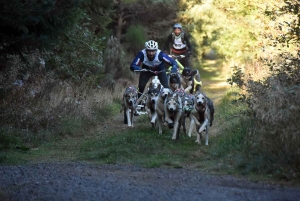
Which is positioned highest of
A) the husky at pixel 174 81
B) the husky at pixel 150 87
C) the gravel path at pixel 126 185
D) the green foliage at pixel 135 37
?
the green foliage at pixel 135 37

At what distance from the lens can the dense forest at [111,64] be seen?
9.66 m

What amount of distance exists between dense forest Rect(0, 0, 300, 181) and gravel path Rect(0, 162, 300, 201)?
2.94 ft

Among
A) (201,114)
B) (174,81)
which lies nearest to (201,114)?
(201,114)

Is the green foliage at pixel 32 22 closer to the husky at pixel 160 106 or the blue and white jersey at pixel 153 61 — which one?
the husky at pixel 160 106

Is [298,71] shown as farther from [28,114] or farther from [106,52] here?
[106,52]

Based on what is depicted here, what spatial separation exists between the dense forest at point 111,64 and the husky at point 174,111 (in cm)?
144

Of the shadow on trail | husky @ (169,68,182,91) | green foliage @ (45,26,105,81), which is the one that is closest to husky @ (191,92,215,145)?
husky @ (169,68,182,91)

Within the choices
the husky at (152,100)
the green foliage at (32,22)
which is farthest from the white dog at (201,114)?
the green foliage at (32,22)

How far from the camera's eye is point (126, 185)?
8.52m

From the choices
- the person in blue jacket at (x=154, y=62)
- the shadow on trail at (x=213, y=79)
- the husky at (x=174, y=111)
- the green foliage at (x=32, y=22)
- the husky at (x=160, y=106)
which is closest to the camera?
the green foliage at (x=32, y=22)

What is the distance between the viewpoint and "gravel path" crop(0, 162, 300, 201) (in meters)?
7.82

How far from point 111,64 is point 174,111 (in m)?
11.6

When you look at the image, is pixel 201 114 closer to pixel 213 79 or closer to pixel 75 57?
pixel 75 57

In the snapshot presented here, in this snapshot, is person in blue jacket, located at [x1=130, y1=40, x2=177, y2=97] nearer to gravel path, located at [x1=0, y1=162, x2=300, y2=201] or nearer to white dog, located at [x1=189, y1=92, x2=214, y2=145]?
white dog, located at [x1=189, y1=92, x2=214, y2=145]
